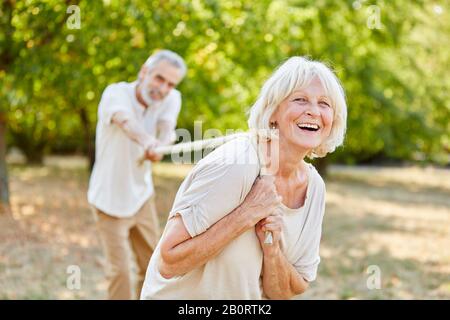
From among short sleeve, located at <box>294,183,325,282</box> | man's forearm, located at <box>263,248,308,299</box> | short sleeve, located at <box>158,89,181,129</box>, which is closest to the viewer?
man's forearm, located at <box>263,248,308,299</box>

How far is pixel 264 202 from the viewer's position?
6.38 feet

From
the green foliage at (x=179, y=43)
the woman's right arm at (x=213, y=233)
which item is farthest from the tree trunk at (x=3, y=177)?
the woman's right arm at (x=213, y=233)

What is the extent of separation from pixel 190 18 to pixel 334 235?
4.17 metres

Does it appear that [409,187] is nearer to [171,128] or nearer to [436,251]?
[436,251]

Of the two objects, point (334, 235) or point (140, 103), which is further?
point (334, 235)

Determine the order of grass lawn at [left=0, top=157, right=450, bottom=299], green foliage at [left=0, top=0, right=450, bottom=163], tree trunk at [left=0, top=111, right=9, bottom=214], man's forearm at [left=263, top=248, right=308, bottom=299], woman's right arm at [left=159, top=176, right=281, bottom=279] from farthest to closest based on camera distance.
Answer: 1. tree trunk at [left=0, top=111, right=9, bottom=214]
2. green foliage at [left=0, top=0, right=450, bottom=163]
3. grass lawn at [left=0, top=157, right=450, bottom=299]
4. man's forearm at [left=263, top=248, right=308, bottom=299]
5. woman's right arm at [left=159, top=176, right=281, bottom=279]

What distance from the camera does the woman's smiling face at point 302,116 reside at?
208 cm

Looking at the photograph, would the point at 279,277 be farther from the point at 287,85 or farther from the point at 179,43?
the point at 179,43

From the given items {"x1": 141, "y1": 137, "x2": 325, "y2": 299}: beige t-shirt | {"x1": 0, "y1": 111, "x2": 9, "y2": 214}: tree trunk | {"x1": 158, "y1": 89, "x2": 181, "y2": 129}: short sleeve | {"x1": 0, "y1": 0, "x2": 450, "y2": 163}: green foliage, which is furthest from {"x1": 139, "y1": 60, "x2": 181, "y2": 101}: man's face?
{"x1": 0, "y1": 111, "x2": 9, "y2": 214}: tree trunk

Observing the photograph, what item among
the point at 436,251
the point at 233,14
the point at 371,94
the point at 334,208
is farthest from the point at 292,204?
the point at 371,94

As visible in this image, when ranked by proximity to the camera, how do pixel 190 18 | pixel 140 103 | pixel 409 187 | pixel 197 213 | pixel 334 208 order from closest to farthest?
pixel 197 213 < pixel 140 103 < pixel 190 18 < pixel 334 208 < pixel 409 187

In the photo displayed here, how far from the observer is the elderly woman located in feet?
6.22

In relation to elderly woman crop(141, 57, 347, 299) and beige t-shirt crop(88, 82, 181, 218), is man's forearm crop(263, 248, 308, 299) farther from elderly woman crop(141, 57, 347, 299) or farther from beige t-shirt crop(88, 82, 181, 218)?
beige t-shirt crop(88, 82, 181, 218)

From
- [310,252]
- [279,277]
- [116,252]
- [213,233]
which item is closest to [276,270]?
[279,277]
